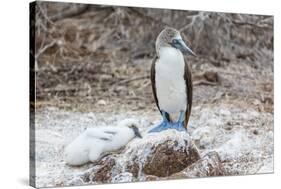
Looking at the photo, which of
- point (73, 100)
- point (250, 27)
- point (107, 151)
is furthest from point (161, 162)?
point (250, 27)

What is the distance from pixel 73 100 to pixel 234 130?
1.92 meters

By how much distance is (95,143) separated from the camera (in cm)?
685

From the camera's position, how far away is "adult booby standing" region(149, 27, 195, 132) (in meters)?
7.16

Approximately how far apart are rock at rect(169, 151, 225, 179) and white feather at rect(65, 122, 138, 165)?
2.34 feet

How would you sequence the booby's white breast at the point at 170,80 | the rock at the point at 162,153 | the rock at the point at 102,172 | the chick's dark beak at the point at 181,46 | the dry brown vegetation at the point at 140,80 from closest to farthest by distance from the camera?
the dry brown vegetation at the point at 140,80
the rock at the point at 102,172
the rock at the point at 162,153
the booby's white breast at the point at 170,80
the chick's dark beak at the point at 181,46

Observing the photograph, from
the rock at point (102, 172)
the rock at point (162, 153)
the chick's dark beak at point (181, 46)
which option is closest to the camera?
the rock at point (102, 172)

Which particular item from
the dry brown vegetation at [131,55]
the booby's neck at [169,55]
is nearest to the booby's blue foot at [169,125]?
the dry brown vegetation at [131,55]

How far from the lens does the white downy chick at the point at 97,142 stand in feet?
22.1

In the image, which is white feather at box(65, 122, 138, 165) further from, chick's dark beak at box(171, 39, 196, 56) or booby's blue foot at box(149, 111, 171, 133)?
chick's dark beak at box(171, 39, 196, 56)

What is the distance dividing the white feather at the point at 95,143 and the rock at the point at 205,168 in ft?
2.34

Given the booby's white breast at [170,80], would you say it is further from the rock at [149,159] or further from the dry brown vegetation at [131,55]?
the rock at [149,159]

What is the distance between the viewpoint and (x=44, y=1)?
6641 millimetres

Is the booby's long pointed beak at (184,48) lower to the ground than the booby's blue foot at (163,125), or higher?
higher

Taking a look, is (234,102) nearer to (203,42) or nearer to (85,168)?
(203,42)
